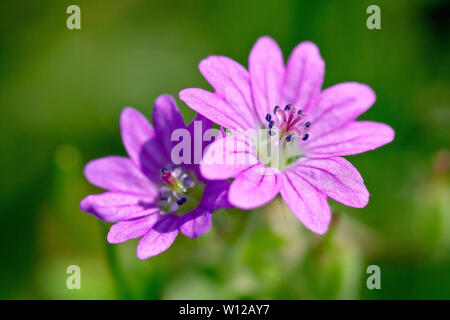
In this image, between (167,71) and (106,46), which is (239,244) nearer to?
(167,71)

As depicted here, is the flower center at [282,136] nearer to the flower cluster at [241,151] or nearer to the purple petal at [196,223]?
the flower cluster at [241,151]

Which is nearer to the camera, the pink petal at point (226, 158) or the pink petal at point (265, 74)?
the pink petal at point (226, 158)

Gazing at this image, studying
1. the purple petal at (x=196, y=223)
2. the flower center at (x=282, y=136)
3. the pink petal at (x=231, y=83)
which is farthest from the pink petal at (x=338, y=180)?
the purple petal at (x=196, y=223)

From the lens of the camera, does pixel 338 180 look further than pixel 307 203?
Yes

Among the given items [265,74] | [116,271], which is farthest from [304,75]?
[116,271]

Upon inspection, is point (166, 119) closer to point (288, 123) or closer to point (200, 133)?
point (200, 133)

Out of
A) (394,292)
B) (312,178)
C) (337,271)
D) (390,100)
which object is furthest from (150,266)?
(390,100)

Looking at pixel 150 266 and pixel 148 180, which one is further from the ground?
pixel 148 180
